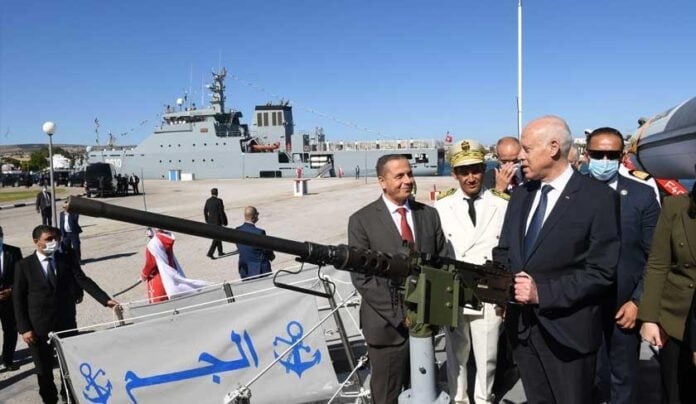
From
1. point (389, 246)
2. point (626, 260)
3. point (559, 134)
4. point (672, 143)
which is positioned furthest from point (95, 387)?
point (672, 143)

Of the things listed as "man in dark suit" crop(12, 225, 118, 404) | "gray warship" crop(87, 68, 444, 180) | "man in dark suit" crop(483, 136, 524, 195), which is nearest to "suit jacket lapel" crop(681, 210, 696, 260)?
"man in dark suit" crop(483, 136, 524, 195)

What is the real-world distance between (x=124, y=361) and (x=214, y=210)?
8.77 m

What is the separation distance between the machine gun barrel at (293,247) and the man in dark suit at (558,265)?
0.74 metres

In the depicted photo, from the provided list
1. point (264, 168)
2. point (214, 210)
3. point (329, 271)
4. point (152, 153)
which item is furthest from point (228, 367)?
point (152, 153)

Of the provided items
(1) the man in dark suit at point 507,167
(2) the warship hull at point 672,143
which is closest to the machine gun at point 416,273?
(1) the man in dark suit at point 507,167

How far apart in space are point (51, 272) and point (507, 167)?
4509mm

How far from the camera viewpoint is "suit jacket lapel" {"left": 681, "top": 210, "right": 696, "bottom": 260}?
2.55 m

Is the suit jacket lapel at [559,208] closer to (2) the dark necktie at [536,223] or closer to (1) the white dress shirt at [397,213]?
(2) the dark necktie at [536,223]

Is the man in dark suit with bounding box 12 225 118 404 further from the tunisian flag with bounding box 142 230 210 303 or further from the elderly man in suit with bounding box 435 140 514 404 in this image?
the elderly man in suit with bounding box 435 140 514 404

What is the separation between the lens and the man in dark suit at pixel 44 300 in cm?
424

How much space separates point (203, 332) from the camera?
11.7 ft

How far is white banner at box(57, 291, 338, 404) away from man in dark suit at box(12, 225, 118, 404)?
1077 millimetres

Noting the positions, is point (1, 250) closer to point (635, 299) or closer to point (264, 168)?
point (635, 299)

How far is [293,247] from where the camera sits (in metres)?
1.95
